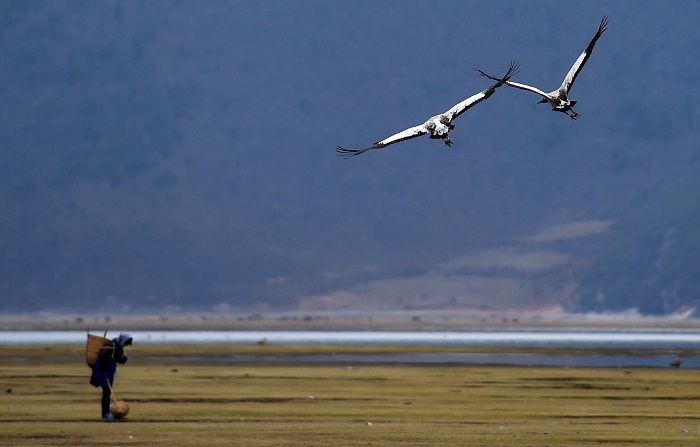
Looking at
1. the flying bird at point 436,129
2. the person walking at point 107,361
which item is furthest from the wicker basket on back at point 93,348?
the flying bird at point 436,129

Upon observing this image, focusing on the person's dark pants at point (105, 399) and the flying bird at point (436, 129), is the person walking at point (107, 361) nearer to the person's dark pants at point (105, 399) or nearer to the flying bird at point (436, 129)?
the person's dark pants at point (105, 399)

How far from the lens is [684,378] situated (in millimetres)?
49344

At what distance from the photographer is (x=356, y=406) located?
37.2 meters

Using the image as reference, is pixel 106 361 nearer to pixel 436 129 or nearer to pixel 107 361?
pixel 107 361

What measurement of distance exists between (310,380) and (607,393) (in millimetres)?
10995

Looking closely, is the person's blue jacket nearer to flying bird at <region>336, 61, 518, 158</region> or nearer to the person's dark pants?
the person's dark pants

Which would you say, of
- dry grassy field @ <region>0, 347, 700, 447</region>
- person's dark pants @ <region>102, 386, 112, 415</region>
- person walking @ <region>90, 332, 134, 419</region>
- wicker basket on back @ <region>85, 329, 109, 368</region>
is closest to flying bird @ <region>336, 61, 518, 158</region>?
dry grassy field @ <region>0, 347, 700, 447</region>

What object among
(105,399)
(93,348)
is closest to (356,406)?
(105,399)

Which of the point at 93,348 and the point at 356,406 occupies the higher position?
the point at 93,348

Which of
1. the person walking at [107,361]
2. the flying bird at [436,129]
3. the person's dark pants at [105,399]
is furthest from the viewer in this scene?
the person's dark pants at [105,399]

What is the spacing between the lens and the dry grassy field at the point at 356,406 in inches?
1141

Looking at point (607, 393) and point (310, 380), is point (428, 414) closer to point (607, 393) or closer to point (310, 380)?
point (607, 393)

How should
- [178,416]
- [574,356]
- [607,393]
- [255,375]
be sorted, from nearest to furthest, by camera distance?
[178,416], [607,393], [255,375], [574,356]

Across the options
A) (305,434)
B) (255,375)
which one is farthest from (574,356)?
(305,434)
